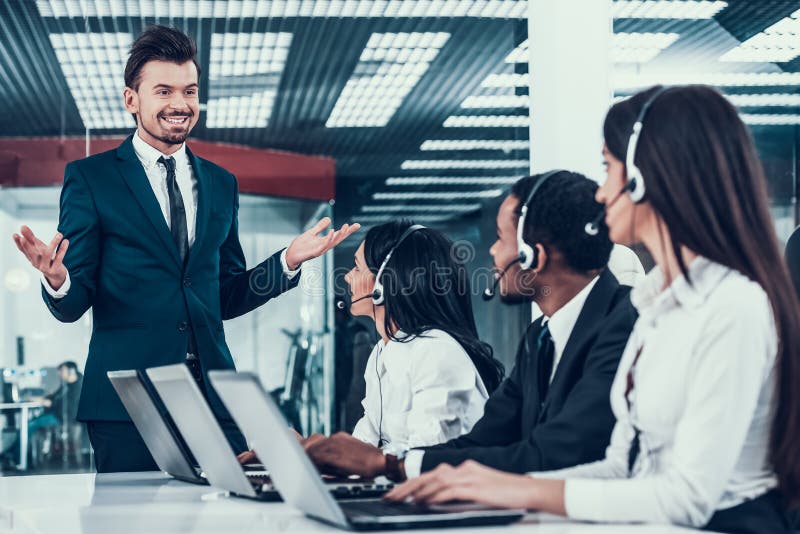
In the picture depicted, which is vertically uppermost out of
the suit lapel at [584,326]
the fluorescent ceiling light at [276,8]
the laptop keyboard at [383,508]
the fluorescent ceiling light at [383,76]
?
the fluorescent ceiling light at [276,8]

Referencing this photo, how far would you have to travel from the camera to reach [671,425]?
142cm

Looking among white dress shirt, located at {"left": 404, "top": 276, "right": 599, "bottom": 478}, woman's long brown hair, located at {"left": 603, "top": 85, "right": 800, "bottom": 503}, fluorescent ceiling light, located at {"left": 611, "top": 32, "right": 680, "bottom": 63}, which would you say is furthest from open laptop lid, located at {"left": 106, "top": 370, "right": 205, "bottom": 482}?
fluorescent ceiling light, located at {"left": 611, "top": 32, "right": 680, "bottom": 63}

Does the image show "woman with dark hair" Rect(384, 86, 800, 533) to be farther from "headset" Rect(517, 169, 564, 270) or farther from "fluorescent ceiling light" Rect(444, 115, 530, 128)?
"fluorescent ceiling light" Rect(444, 115, 530, 128)

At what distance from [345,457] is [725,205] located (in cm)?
79

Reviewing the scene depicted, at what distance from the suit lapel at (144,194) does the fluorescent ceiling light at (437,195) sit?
4.63 meters

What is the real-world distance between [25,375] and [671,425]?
5.82 metres

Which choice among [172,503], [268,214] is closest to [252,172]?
[268,214]

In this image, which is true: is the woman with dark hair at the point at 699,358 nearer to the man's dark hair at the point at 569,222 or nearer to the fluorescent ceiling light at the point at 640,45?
the man's dark hair at the point at 569,222

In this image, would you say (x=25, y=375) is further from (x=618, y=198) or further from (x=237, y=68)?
(x=618, y=198)

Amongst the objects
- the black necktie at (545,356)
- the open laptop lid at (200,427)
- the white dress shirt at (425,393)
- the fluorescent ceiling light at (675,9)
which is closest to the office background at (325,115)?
the fluorescent ceiling light at (675,9)

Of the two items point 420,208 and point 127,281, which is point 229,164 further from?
point 127,281

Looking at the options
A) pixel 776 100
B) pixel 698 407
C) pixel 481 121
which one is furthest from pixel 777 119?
pixel 698 407

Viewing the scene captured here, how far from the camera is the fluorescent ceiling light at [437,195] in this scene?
23.6 feet

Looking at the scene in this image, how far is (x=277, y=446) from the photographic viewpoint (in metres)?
1.30
